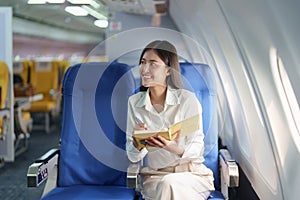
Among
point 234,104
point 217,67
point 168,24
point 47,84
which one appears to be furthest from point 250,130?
point 47,84

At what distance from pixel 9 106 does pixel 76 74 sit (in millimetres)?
2923

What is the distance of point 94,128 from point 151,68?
0.83 m

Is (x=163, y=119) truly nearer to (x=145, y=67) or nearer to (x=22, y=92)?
(x=145, y=67)

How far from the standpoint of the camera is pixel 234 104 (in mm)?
4410

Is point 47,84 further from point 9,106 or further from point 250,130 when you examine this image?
point 250,130

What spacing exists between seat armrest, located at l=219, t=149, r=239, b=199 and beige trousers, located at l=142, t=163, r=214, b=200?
0.12 m

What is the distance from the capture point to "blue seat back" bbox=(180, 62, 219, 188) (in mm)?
2969

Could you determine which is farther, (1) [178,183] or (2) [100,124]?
(2) [100,124]

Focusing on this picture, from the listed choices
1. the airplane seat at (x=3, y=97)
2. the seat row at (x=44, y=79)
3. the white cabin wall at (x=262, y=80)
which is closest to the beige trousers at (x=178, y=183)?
the white cabin wall at (x=262, y=80)

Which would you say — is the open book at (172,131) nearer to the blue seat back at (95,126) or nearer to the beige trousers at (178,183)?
the beige trousers at (178,183)

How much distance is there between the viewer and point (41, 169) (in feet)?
8.90

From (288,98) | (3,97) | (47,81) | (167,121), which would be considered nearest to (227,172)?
(167,121)

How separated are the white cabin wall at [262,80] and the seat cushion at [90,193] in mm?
957

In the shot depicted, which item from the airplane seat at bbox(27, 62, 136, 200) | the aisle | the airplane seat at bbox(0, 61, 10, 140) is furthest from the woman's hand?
the airplane seat at bbox(0, 61, 10, 140)
